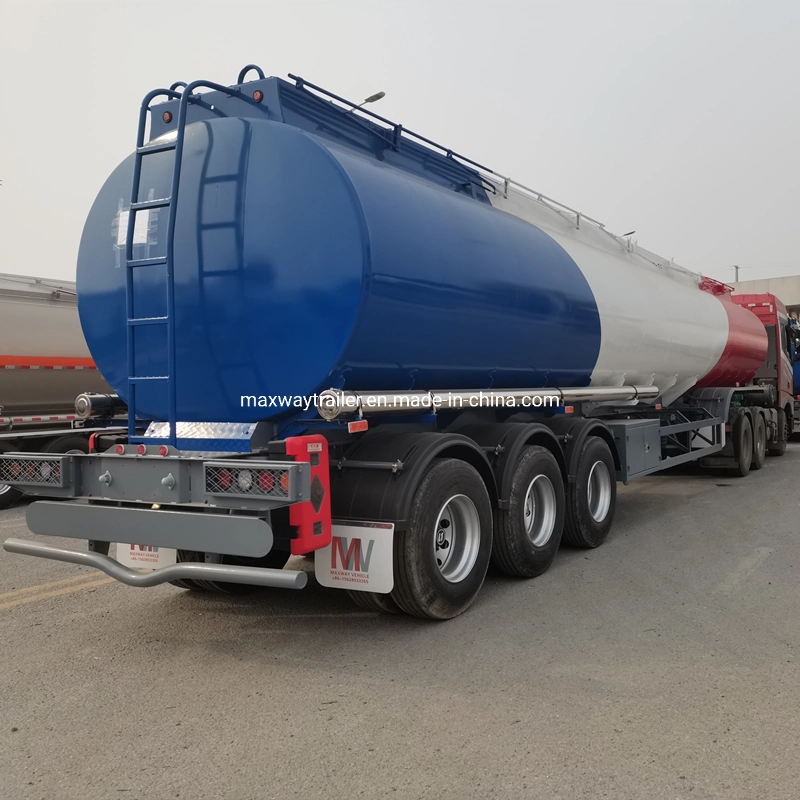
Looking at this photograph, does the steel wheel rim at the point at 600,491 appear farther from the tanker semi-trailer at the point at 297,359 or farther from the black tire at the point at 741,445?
the black tire at the point at 741,445

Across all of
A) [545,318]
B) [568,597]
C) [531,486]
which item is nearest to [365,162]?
[545,318]

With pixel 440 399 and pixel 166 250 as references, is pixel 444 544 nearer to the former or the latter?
pixel 440 399

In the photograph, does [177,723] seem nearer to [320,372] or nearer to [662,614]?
[320,372]

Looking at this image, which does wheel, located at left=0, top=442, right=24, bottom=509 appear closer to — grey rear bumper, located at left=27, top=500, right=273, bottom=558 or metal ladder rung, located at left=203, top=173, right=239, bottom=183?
grey rear bumper, located at left=27, top=500, right=273, bottom=558

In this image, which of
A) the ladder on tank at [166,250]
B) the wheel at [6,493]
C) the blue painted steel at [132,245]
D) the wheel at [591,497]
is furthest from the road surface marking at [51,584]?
the wheel at [6,493]

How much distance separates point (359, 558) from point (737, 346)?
10138mm

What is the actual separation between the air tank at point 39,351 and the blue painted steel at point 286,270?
6.41 m

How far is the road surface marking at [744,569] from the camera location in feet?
19.3

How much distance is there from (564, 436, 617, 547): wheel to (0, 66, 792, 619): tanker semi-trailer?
926mm

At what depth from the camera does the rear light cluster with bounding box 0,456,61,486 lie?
500 centimetres

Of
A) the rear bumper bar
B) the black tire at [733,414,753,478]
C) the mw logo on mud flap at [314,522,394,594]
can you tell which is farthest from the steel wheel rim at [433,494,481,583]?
the black tire at [733,414,753,478]

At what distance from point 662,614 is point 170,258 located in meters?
3.98

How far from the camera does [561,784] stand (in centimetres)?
305

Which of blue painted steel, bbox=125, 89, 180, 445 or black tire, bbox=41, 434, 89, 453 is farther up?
blue painted steel, bbox=125, 89, 180, 445
